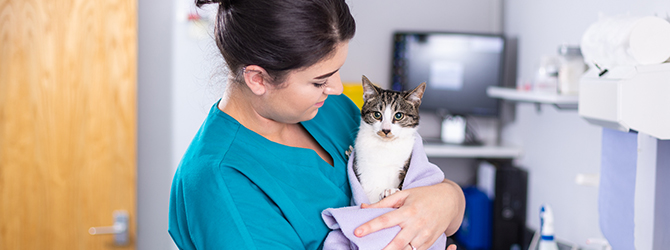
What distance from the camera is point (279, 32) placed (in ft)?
2.58

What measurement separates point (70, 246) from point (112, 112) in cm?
56

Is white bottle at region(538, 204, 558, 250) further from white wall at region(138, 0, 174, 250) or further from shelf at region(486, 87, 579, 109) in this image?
white wall at region(138, 0, 174, 250)

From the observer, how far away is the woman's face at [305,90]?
83 cm

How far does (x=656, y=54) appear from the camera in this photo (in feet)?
2.96

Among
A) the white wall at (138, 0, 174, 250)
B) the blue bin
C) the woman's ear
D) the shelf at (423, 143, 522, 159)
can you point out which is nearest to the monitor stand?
the shelf at (423, 143, 522, 159)

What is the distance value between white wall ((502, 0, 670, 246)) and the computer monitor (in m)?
0.16

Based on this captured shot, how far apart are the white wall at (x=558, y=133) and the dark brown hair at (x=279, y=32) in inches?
42.1

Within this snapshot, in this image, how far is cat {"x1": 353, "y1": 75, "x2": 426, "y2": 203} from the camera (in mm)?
1062

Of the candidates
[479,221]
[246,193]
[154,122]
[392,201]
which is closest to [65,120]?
[154,122]

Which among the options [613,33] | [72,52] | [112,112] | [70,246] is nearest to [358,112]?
[613,33]

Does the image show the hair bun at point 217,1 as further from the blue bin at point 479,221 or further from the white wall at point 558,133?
the blue bin at point 479,221

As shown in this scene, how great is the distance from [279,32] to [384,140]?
43 cm

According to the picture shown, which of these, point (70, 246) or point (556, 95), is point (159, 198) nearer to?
point (70, 246)

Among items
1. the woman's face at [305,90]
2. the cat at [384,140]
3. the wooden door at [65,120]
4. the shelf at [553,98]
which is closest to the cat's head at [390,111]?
the cat at [384,140]
